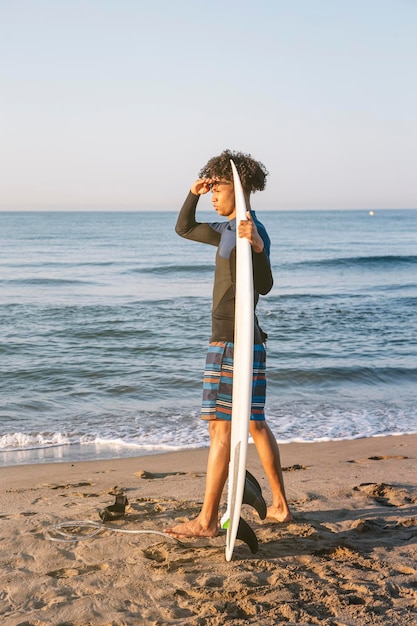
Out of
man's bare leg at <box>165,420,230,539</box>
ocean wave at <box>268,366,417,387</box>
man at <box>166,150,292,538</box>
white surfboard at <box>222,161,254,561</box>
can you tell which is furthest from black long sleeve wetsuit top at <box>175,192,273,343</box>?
ocean wave at <box>268,366,417,387</box>

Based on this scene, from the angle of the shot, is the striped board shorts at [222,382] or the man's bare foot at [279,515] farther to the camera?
the man's bare foot at [279,515]

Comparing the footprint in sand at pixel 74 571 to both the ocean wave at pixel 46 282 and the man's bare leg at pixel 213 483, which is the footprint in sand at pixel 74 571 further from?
the ocean wave at pixel 46 282

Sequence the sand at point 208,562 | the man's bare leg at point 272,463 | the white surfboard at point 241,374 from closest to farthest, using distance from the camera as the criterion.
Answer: the sand at point 208,562 < the white surfboard at point 241,374 < the man's bare leg at point 272,463

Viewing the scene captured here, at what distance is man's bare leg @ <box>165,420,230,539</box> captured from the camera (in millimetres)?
3699

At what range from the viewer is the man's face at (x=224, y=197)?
379 cm

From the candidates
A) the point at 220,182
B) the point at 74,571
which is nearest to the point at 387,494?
the point at 74,571

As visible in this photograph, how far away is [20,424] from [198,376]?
285 centimetres

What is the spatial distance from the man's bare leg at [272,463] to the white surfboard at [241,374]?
38 cm

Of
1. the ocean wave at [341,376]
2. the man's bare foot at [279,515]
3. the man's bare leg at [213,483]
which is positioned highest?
the man's bare leg at [213,483]

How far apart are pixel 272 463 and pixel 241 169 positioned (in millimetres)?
1603

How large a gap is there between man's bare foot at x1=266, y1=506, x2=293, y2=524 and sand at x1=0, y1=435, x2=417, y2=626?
2.3 inches

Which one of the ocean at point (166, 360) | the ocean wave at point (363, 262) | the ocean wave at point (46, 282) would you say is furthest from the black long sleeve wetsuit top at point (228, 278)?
the ocean wave at point (363, 262)

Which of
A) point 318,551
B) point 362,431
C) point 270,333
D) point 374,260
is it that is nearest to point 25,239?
point 374,260

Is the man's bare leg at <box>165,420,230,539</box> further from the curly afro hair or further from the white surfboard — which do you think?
the curly afro hair
